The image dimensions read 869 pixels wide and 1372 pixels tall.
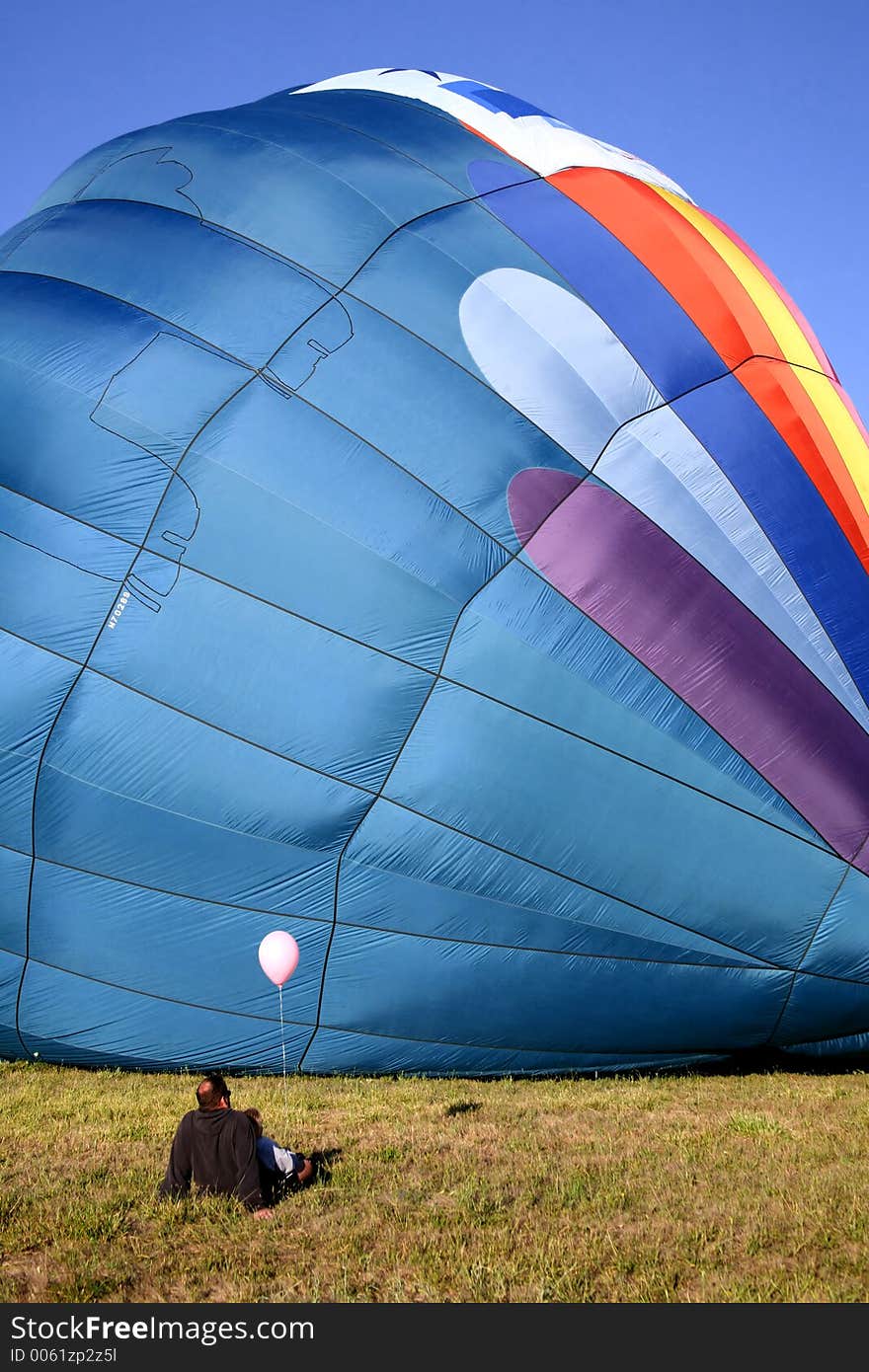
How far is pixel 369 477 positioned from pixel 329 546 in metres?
0.54

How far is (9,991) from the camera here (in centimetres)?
766

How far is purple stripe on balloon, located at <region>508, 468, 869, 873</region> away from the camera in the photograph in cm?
732

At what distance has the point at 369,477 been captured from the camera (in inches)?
297

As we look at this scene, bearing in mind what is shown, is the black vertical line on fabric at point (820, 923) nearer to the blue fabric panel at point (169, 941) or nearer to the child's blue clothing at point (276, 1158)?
the blue fabric panel at point (169, 941)

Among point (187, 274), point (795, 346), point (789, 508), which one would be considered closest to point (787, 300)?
point (795, 346)

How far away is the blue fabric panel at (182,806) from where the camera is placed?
284 inches

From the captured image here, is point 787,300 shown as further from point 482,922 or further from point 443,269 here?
point 482,922

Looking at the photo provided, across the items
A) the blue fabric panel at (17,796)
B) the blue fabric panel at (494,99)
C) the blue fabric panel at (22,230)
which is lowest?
the blue fabric panel at (17,796)

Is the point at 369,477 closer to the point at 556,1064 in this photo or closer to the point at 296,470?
the point at 296,470

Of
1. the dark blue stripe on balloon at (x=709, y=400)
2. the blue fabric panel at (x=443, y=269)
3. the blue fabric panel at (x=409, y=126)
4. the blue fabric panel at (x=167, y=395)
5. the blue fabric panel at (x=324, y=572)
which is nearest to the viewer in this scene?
the blue fabric panel at (x=324, y=572)

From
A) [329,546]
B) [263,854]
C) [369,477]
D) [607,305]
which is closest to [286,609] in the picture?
[329,546]

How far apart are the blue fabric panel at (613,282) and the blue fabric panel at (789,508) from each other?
24cm

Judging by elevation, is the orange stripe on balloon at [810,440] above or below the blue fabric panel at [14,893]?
above

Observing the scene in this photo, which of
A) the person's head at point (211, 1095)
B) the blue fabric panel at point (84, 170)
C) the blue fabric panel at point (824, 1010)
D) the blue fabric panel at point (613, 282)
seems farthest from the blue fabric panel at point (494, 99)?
the person's head at point (211, 1095)
